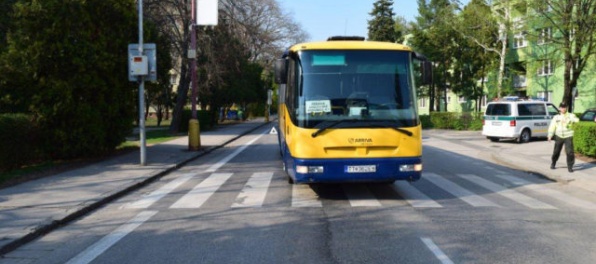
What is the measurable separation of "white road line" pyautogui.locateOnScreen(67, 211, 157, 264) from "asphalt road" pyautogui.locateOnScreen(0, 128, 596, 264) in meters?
0.01

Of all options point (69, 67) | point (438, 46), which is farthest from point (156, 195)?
point (438, 46)

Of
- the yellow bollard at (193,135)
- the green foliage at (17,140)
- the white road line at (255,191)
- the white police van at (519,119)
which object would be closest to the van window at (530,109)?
the white police van at (519,119)

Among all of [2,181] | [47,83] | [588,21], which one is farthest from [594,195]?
[588,21]

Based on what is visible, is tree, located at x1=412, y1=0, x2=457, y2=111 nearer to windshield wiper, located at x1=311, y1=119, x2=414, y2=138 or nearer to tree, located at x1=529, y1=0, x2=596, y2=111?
tree, located at x1=529, y1=0, x2=596, y2=111

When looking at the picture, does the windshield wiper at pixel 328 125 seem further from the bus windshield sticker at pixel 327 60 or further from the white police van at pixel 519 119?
the white police van at pixel 519 119

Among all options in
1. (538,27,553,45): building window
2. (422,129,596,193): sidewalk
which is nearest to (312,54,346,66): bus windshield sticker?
(422,129,596,193): sidewalk

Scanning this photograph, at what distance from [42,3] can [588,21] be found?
1275 inches

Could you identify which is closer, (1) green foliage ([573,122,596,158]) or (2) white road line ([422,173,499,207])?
(2) white road line ([422,173,499,207])

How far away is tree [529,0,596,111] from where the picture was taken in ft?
112

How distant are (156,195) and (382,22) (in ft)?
194

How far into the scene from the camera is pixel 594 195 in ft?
34.8

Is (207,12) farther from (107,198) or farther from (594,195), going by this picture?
(594,195)

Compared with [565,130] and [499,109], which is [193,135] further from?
[499,109]

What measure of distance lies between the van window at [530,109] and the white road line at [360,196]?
16.2 metres
